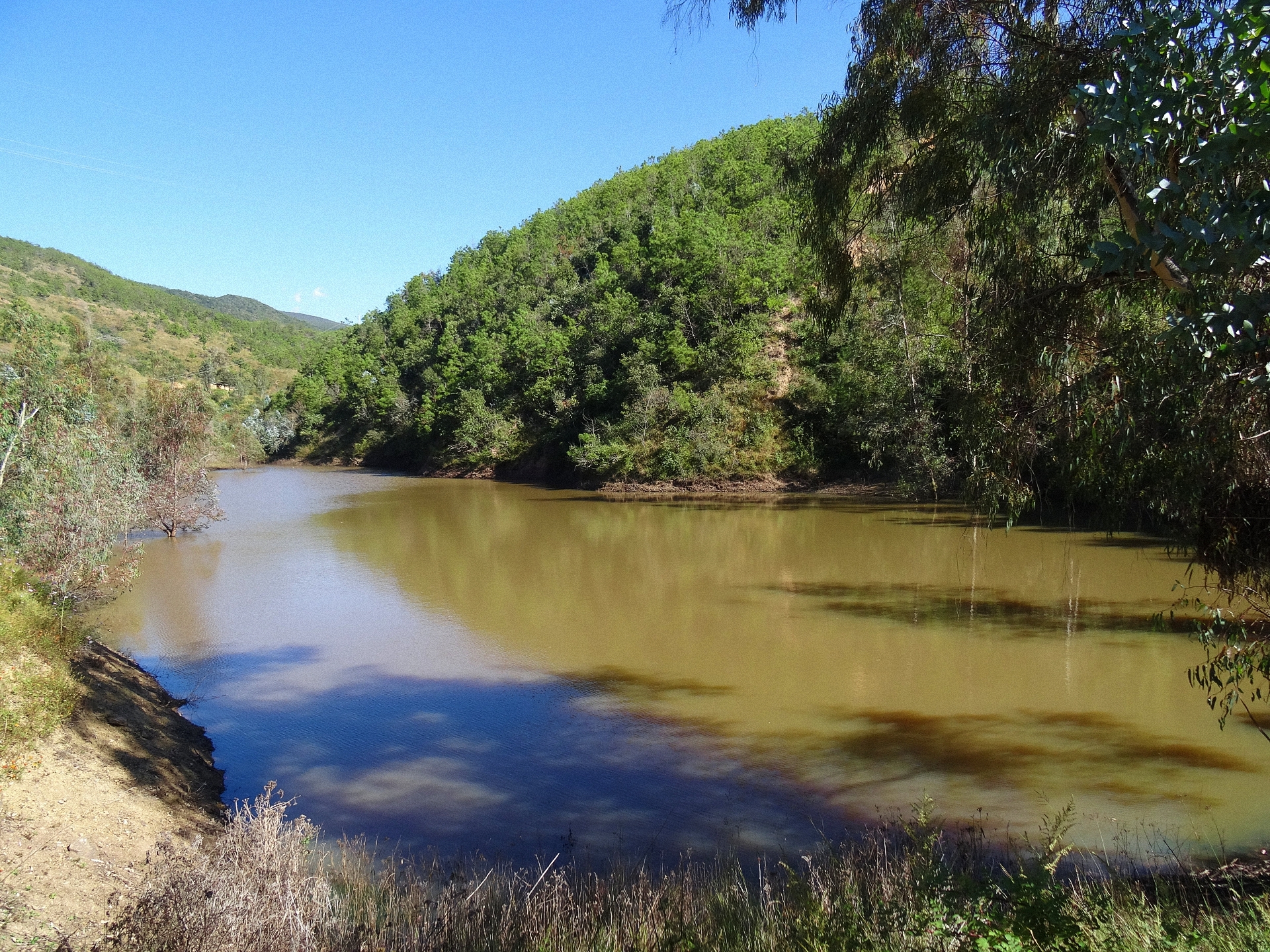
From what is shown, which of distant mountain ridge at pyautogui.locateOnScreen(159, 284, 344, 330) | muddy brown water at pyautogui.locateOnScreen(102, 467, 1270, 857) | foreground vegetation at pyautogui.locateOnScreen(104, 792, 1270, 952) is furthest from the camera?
distant mountain ridge at pyautogui.locateOnScreen(159, 284, 344, 330)

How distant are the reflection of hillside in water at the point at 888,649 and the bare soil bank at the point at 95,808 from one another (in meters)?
3.42

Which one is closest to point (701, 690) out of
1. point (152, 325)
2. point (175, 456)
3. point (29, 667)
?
point (29, 667)

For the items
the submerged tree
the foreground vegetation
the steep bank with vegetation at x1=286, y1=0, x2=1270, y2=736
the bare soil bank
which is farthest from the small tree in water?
the foreground vegetation

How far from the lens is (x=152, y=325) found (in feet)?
234

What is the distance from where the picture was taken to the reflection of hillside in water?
5961 millimetres

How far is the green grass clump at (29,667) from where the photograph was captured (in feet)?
15.9

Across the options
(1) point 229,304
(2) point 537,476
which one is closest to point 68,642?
(2) point 537,476

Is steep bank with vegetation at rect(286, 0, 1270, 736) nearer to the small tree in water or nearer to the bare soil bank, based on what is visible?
the bare soil bank

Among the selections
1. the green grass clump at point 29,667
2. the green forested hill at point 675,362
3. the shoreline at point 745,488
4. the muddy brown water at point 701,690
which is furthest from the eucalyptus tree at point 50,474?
the shoreline at point 745,488

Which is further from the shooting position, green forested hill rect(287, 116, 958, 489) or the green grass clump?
green forested hill rect(287, 116, 958, 489)

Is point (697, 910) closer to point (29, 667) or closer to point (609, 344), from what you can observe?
point (29, 667)

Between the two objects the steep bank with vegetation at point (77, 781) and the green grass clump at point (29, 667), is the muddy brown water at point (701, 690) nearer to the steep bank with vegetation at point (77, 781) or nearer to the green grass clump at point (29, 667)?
the steep bank with vegetation at point (77, 781)

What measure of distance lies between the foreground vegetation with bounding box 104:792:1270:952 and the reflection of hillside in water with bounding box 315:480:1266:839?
2209 mm

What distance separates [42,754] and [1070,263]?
6.46 m
